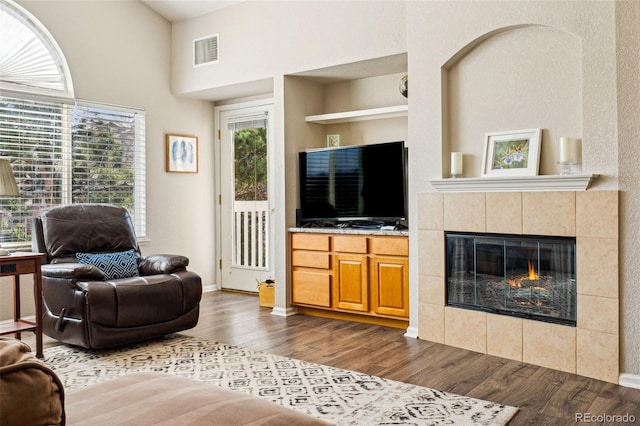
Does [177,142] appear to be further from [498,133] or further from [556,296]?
[556,296]

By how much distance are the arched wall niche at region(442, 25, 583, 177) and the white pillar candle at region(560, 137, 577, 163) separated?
0.15m

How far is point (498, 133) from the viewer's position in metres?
3.82

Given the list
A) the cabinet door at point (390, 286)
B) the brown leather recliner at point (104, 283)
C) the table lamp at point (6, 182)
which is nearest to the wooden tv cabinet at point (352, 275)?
the cabinet door at point (390, 286)

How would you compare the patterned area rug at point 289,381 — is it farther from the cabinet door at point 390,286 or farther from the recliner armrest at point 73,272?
the cabinet door at point 390,286

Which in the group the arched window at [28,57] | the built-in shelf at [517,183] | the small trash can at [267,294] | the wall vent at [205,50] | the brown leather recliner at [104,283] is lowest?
the small trash can at [267,294]

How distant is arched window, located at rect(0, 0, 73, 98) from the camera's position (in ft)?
15.4

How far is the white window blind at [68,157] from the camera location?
4.78 metres

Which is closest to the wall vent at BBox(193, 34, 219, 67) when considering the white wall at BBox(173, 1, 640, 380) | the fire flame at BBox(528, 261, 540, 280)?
the white wall at BBox(173, 1, 640, 380)

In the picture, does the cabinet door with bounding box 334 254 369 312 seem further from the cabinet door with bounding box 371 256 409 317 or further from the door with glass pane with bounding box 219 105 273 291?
the door with glass pane with bounding box 219 105 273 291

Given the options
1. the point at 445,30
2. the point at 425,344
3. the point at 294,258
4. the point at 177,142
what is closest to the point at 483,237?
the point at 425,344

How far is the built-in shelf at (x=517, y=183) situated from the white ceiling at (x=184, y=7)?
3014 mm

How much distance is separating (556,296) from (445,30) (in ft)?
6.70

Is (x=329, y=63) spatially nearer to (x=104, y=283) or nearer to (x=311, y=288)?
(x=311, y=288)

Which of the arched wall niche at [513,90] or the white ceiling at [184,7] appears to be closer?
the arched wall niche at [513,90]
